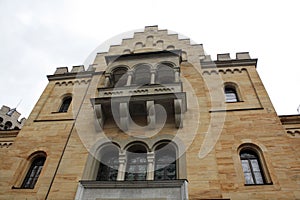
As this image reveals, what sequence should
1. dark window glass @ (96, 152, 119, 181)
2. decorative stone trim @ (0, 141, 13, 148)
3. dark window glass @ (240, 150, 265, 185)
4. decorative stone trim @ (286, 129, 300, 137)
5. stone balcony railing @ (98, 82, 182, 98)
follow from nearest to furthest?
dark window glass @ (240, 150, 265, 185) < dark window glass @ (96, 152, 119, 181) < decorative stone trim @ (286, 129, 300, 137) < stone balcony railing @ (98, 82, 182, 98) < decorative stone trim @ (0, 141, 13, 148)

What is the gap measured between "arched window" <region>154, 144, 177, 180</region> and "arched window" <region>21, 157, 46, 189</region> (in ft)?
17.8

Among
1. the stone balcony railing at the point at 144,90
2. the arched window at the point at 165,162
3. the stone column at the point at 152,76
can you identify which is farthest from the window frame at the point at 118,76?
the arched window at the point at 165,162

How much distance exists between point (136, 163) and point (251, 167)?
15.8 feet

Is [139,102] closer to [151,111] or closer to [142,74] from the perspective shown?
[151,111]

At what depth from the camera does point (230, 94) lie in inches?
573

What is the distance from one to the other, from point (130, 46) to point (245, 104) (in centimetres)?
926

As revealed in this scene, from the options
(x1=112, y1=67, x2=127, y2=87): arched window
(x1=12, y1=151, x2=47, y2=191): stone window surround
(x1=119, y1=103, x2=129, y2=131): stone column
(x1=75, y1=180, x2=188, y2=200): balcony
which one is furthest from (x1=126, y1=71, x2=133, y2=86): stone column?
(x1=75, y1=180, x2=188, y2=200): balcony

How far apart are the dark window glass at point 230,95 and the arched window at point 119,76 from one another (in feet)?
19.1

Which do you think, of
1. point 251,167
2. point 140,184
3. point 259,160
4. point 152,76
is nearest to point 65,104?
point 152,76

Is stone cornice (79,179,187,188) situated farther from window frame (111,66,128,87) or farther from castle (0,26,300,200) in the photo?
window frame (111,66,128,87)

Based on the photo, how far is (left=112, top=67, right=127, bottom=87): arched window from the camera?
590 inches

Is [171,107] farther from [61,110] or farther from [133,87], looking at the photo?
[61,110]

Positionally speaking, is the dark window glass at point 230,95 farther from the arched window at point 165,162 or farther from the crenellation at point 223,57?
the arched window at point 165,162

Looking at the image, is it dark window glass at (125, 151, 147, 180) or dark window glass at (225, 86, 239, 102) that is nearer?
dark window glass at (125, 151, 147, 180)
